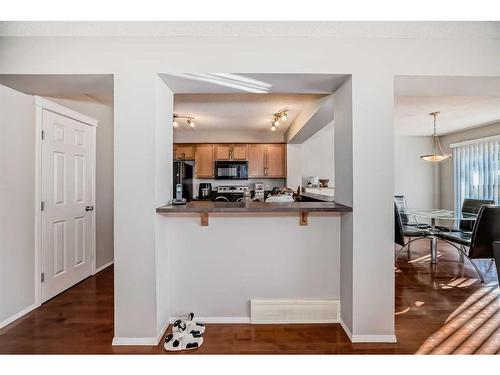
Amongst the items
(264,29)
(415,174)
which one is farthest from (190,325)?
(415,174)

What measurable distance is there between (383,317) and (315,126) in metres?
2.49

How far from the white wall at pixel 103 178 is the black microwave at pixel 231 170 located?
2.01m

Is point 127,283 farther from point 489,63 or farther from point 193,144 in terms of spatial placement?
point 193,144

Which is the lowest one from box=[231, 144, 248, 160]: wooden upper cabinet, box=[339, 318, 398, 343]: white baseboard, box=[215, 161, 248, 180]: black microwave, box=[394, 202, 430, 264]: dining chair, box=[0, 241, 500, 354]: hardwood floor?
box=[0, 241, 500, 354]: hardwood floor

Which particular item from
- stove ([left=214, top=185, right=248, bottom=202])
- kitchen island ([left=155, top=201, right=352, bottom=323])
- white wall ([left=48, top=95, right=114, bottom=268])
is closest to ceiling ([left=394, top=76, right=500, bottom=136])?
kitchen island ([left=155, top=201, right=352, bottom=323])

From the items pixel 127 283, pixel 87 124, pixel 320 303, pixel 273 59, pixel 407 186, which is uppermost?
pixel 273 59

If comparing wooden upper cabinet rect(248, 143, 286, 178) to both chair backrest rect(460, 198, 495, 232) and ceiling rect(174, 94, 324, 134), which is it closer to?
ceiling rect(174, 94, 324, 134)

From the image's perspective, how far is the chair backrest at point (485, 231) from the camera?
3012mm

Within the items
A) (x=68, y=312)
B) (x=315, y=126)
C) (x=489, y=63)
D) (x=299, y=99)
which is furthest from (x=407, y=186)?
(x=68, y=312)

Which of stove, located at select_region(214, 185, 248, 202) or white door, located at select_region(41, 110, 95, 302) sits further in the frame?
stove, located at select_region(214, 185, 248, 202)

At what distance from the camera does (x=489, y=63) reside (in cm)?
203

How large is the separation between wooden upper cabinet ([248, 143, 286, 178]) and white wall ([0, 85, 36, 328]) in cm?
356

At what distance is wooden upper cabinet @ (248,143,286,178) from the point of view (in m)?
5.39

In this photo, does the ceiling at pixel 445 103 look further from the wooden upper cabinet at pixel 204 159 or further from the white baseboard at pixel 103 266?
the white baseboard at pixel 103 266
